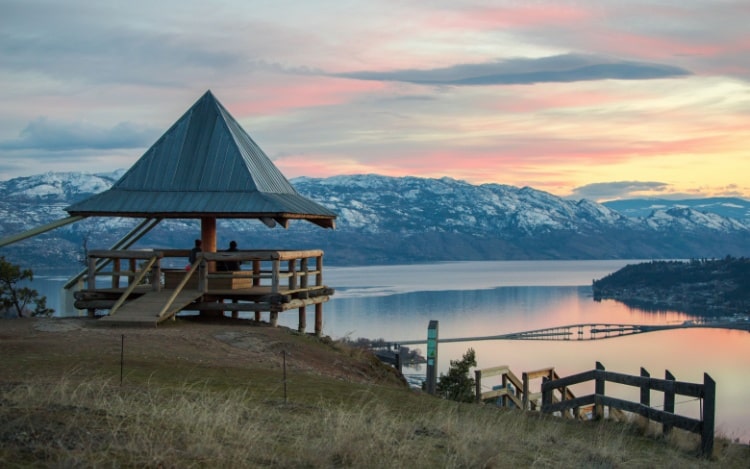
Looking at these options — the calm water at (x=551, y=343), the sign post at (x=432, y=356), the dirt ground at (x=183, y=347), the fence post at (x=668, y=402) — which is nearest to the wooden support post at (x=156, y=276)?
the dirt ground at (x=183, y=347)

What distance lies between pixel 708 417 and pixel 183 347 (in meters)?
9.97

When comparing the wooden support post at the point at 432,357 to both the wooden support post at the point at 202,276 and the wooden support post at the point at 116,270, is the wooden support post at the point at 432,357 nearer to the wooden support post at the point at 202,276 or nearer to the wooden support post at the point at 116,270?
the wooden support post at the point at 202,276

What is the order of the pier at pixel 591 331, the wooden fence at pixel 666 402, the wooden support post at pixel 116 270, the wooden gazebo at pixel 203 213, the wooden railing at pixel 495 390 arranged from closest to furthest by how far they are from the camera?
the wooden fence at pixel 666 402
the wooden railing at pixel 495 390
the wooden gazebo at pixel 203 213
the wooden support post at pixel 116 270
the pier at pixel 591 331

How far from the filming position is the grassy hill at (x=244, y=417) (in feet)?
30.2

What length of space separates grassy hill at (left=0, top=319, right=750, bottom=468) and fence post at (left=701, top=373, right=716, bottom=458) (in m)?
0.19

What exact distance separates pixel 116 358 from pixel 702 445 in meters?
10.1

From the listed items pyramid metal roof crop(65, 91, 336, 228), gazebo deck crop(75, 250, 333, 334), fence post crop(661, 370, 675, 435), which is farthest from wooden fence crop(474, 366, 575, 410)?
pyramid metal roof crop(65, 91, 336, 228)

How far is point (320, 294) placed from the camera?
85.7 feet

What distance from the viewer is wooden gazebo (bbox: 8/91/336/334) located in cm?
2319

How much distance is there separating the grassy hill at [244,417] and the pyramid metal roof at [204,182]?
4.81 meters

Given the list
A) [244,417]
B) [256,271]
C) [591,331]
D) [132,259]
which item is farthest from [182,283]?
[591,331]

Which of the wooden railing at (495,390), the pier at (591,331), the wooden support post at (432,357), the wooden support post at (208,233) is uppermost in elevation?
the wooden support post at (208,233)

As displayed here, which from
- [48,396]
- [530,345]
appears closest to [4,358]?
[48,396]

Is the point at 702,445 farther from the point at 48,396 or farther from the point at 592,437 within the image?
the point at 48,396
